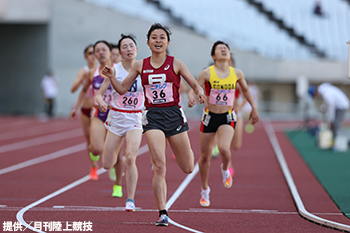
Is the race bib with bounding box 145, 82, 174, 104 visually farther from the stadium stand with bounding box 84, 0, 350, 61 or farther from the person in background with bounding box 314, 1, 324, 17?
the person in background with bounding box 314, 1, 324, 17

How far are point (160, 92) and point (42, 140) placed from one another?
1389 centimetres

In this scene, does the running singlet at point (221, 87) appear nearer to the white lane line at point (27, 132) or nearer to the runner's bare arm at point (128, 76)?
the runner's bare arm at point (128, 76)

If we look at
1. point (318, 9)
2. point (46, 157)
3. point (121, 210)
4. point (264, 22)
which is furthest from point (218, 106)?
point (318, 9)

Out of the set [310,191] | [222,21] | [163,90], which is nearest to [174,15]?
[222,21]

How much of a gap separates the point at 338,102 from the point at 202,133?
9016 millimetres

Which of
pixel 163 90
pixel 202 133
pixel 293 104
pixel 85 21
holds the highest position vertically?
pixel 85 21

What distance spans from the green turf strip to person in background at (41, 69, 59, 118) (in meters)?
14.7

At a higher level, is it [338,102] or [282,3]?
[282,3]

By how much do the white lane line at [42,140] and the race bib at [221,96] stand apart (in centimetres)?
955

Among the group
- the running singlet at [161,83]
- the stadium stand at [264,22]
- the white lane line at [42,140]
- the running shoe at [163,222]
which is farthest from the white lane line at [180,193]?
the stadium stand at [264,22]

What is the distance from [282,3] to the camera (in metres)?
43.3

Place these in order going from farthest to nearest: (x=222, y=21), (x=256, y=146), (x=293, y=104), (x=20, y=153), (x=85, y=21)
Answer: (x=222, y=21)
(x=293, y=104)
(x=85, y=21)
(x=256, y=146)
(x=20, y=153)

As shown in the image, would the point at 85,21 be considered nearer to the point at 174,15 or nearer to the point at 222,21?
the point at 174,15

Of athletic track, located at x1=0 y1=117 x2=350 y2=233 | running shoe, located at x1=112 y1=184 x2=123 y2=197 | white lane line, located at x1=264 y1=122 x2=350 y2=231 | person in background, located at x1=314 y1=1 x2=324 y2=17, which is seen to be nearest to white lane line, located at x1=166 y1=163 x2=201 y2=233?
athletic track, located at x1=0 y1=117 x2=350 y2=233
